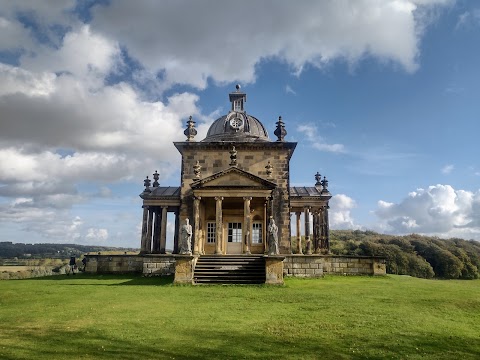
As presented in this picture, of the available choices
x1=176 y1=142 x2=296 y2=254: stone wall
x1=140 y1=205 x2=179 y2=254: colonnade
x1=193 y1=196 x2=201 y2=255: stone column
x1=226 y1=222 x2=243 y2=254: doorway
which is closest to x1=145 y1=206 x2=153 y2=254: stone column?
x1=140 y1=205 x2=179 y2=254: colonnade

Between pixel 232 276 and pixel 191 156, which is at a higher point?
pixel 191 156

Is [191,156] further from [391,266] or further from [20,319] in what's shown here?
[391,266]

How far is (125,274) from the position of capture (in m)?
23.0

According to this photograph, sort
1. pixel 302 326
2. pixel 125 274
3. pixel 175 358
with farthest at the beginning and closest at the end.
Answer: pixel 125 274, pixel 302 326, pixel 175 358

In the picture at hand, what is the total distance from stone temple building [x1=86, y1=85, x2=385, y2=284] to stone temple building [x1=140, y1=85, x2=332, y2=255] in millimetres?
72

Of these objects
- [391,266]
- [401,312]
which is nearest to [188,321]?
[401,312]

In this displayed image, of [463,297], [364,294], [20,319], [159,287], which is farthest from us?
[159,287]

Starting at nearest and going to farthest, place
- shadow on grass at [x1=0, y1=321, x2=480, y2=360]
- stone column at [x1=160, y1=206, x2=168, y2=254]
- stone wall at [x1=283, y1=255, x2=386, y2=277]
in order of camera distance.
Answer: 1. shadow on grass at [x1=0, y1=321, x2=480, y2=360]
2. stone wall at [x1=283, y1=255, x2=386, y2=277]
3. stone column at [x1=160, y1=206, x2=168, y2=254]

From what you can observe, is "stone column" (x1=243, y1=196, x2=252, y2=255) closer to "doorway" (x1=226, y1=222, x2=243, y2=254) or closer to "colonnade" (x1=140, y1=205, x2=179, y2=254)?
"doorway" (x1=226, y1=222, x2=243, y2=254)

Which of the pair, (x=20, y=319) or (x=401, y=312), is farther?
(x=401, y=312)

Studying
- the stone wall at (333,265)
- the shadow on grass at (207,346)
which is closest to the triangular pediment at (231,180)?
the stone wall at (333,265)

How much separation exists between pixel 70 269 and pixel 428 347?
24658mm

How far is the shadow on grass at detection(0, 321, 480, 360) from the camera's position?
21.5ft

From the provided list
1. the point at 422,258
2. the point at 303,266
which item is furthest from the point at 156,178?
the point at 422,258
